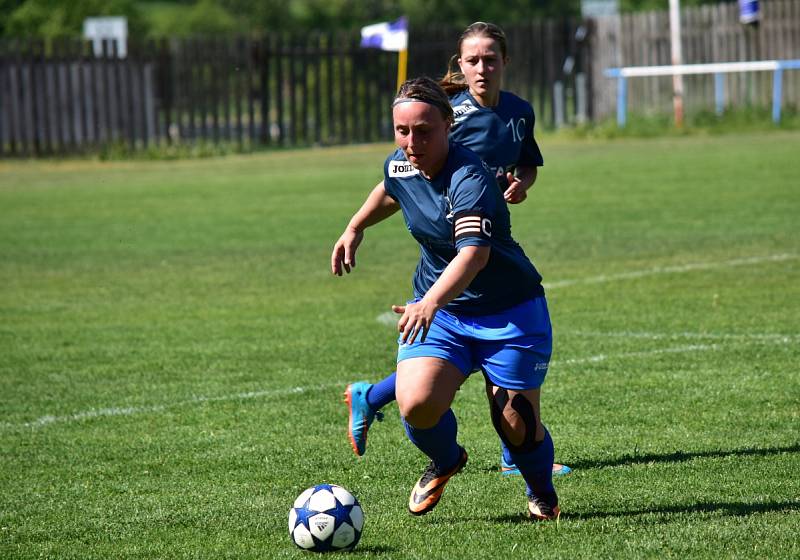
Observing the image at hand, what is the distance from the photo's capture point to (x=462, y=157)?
531 centimetres

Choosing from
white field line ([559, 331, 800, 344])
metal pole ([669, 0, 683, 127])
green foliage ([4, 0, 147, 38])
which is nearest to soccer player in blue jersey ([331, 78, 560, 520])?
white field line ([559, 331, 800, 344])

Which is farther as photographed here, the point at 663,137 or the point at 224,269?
the point at 663,137

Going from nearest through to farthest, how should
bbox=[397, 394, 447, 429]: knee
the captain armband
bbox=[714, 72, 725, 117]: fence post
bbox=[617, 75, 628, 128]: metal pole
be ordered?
the captain armband < bbox=[397, 394, 447, 429]: knee < bbox=[714, 72, 725, 117]: fence post < bbox=[617, 75, 628, 128]: metal pole

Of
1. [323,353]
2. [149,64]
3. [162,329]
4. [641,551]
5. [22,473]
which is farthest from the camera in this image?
[149,64]

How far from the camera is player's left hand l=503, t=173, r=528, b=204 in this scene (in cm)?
671

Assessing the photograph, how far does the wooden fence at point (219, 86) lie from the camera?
1131 inches

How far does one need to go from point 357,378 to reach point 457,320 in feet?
10.5

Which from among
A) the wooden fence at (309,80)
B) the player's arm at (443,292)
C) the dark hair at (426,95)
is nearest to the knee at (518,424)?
the player's arm at (443,292)

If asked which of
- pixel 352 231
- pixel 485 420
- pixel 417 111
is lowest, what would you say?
pixel 485 420

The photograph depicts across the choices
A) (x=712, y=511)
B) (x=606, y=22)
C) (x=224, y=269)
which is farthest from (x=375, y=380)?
(x=606, y=22)

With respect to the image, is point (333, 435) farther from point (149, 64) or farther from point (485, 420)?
point (149, 64)

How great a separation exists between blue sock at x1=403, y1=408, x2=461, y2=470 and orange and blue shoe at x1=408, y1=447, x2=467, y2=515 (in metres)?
0.03

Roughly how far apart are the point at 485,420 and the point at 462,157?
2.55 metres

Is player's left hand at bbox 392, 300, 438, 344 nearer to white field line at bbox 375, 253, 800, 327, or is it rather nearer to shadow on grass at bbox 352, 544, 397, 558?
shadow on grass at bbox 352, 544, 397, 558
